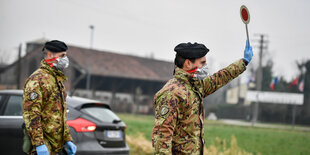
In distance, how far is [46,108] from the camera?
422 cm

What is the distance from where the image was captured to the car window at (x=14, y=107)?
6.55 meters

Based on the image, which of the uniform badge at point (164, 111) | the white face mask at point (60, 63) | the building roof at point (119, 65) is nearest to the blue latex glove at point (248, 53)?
the uniform badge at point (164, 111)

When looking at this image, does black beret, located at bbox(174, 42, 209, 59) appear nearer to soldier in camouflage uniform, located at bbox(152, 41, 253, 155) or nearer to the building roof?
soldier in camouflage uniform, located at bbox(152, 41, 253, 155)

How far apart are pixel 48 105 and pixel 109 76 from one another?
133 ft

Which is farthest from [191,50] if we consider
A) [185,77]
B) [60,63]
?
[60,63]

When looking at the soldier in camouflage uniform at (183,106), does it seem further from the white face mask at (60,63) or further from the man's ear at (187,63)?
the white face mask at (60,63)

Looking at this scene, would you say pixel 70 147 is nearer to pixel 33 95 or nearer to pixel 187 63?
pixel 33 95

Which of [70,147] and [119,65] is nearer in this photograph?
[70,147]

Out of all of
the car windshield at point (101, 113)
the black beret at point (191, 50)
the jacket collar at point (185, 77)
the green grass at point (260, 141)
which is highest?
the black beret at point (191, 50)

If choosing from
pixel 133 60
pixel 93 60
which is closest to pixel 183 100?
pixel 93 60

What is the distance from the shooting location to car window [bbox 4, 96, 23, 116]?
6.55 metres

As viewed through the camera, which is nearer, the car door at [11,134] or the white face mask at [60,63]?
the white face mask at [60,63]

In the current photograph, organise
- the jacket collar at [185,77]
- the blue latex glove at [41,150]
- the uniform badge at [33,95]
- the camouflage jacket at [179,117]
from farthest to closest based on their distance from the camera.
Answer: the uniform badge at [33,95]
the blue latex glove at [41,150]
the jacket collar at [185,77]
the camouflage jacket at [179,117]

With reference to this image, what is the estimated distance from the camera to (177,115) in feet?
11.1
